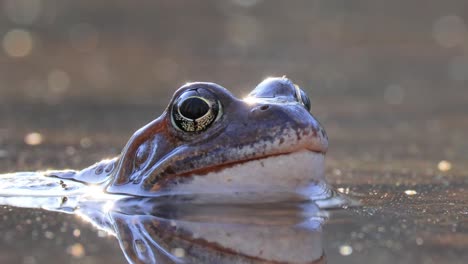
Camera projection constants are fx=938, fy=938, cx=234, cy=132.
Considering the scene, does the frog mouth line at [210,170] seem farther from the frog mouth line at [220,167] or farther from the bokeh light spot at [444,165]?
the bokeh light spot at [444,165]

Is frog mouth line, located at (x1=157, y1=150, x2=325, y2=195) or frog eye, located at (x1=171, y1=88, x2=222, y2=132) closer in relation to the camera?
frog mouth line, located at (x1=157, y1=150, x2=325, y2=195)

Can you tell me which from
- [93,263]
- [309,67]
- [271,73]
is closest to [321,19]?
[309,67]

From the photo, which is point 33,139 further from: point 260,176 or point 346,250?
point 346,250

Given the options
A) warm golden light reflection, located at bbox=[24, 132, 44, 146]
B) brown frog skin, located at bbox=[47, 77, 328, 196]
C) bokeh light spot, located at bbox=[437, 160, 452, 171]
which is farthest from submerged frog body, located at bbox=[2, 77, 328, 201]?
warm golden light reflection, located at bbox=[24, 132, 44, 146]

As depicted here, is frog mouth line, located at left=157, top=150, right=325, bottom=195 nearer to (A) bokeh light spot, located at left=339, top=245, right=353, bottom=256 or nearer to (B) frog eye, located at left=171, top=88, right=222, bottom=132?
(B) frog eye, located at left=171, top=88, right=222, bottom=132

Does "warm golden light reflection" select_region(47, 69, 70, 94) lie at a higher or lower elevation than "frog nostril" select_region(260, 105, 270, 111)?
higher

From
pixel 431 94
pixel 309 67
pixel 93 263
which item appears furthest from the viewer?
pixel 309 67

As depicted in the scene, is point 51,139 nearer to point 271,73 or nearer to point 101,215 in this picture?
point 101,215
